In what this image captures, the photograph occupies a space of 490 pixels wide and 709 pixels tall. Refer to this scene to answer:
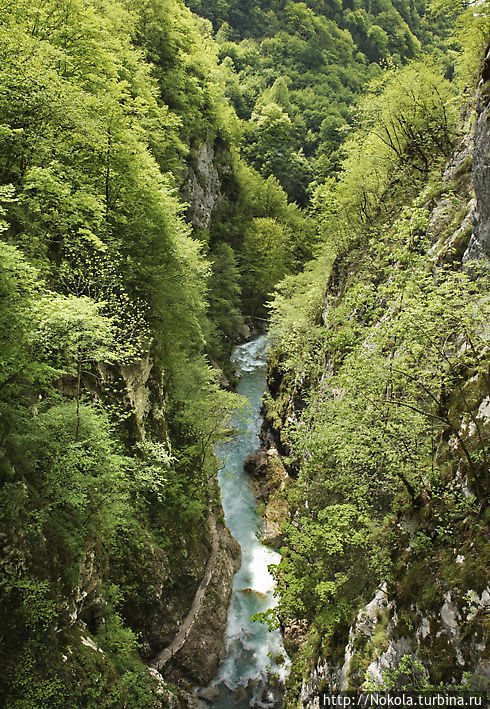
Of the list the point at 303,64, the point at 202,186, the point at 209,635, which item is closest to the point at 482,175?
the point at 209,635

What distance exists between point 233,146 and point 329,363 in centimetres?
3079

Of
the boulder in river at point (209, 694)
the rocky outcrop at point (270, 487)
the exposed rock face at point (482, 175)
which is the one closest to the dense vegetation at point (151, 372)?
the exposed rock face at point (482, 175)

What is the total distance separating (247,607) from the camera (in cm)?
1462

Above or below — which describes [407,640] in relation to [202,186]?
below

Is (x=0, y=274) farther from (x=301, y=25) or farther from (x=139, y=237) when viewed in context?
(x=301, y=25)

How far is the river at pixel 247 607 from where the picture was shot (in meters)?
12.1

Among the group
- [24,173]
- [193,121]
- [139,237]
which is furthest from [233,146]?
[24,173]

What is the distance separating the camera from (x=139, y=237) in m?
12.7

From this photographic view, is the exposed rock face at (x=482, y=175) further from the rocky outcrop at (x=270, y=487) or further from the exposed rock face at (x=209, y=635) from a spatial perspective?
the exposed rock face at (x=209, y=635)

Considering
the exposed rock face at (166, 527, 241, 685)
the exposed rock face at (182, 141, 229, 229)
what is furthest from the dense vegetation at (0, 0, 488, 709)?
the exposed rock face at (182, 141, 229, 229)

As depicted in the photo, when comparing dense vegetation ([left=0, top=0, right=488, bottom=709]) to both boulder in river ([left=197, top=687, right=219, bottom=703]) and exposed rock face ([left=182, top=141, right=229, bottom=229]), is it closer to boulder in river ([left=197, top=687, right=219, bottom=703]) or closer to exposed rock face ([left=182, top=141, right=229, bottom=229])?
boulder in river ([left=197, top=687, right=219, bottom=703])

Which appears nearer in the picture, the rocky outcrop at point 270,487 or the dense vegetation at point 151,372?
the dense vegetation at point 151,372

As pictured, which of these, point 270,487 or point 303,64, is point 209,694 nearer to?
point 270,487

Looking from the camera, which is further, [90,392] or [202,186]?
[202,186]
